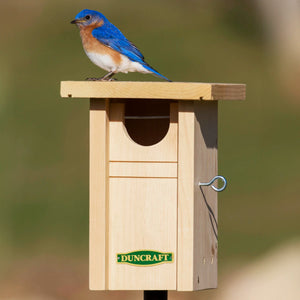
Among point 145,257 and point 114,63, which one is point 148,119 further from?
point 145,257

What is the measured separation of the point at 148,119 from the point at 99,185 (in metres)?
0.59

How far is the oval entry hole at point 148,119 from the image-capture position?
14.4 ft

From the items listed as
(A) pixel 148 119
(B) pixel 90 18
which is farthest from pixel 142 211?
(B) pixel 90 18

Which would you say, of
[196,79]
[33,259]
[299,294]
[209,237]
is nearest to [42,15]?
[196,79]

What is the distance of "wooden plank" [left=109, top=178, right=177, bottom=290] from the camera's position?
3.93m

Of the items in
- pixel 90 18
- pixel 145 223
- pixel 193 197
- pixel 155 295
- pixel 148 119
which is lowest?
pixel 155 295

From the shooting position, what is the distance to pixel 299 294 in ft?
22.3

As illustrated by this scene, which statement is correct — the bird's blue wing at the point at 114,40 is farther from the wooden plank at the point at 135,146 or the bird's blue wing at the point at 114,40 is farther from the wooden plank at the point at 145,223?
the wooden plank at the point at 145,223

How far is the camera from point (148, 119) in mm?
4391

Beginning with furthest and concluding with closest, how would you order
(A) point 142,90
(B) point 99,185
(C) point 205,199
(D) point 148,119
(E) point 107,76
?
(D) point 148,119 < (E) point 107,76 < (C) point 205,199 < (B) point 99,185 < (A) point 142,90

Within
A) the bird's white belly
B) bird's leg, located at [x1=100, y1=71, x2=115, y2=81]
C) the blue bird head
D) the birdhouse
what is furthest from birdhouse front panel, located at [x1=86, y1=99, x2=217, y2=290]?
the blue bird head

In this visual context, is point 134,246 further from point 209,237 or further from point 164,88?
point 164,88

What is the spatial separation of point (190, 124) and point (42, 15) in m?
3.61

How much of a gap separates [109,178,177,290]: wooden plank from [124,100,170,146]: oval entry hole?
0.50m
